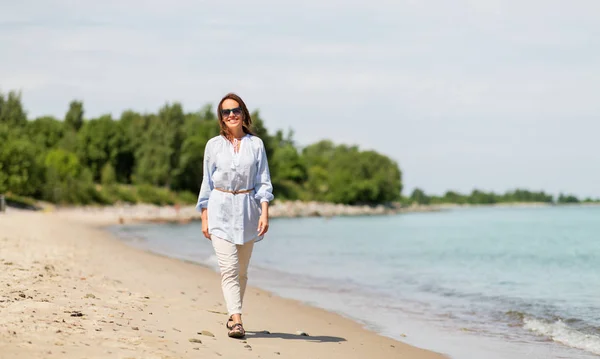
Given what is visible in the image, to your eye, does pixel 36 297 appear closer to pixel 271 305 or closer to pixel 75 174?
pixel 271 305

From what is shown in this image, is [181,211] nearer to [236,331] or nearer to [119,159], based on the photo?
[119,159]

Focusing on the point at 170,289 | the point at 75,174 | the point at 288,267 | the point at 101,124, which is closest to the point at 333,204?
the point at 101,124

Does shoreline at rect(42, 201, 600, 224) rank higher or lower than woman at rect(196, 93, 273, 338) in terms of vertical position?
lower

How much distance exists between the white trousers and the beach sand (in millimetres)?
375

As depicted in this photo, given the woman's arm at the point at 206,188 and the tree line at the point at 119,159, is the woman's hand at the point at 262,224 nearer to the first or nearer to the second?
the woman's arm at the point at 206,188

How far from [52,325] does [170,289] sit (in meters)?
5.12

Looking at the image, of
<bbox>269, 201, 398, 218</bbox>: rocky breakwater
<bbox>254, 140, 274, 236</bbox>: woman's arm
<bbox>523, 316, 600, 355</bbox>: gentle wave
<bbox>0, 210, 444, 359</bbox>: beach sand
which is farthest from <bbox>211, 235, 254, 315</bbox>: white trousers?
<bbox>269, 201, 398, 218</bbox>: rocky breakwater

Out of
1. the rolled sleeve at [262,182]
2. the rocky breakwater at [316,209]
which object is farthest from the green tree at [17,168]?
the rolled sleeve at [262,182]

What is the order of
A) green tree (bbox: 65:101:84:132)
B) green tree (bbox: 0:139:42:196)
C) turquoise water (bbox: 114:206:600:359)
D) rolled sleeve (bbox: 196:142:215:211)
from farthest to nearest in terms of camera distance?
green tree (bbox: 65:101:84:132), green tree (bbox: 0:139:42:196), turquoise water (bbox: 114:206:600:359), rolled sleeve (bbox: 196:142:215:211)

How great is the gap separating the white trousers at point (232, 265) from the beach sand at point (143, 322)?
0.38 m

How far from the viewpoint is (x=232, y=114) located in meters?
6.40

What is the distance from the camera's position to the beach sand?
5352 mm

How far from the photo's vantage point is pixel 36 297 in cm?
708

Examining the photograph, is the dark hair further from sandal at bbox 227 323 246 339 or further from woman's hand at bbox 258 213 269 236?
sandal at bbox 227 323 246 339
